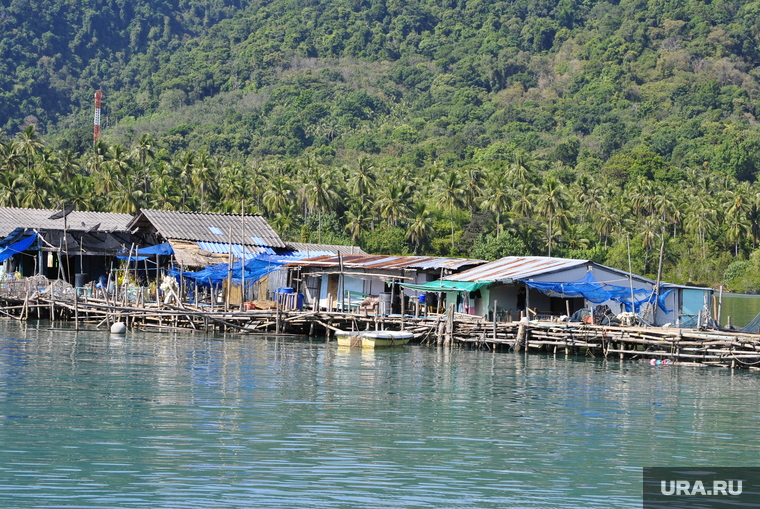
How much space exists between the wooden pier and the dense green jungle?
5.06 m

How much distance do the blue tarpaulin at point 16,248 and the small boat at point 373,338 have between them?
1813cm

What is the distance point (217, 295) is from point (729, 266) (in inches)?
2299

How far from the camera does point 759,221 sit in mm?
94375

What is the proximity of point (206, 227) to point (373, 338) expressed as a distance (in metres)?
14.9

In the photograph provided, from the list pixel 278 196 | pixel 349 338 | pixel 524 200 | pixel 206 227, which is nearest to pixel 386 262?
Answer: pixel 349 338

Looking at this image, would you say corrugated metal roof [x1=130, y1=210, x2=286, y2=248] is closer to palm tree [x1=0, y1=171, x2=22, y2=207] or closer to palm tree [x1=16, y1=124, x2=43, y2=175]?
palm tree [x1=0, y1=171, x2=22, y2=207]

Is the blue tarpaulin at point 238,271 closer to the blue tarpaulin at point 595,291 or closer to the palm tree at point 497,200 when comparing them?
the blue tarpaulin at point 595,291

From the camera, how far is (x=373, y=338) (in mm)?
37156

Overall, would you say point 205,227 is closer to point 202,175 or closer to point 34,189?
point 34,189

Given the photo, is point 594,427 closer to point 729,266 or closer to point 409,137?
point 729,266

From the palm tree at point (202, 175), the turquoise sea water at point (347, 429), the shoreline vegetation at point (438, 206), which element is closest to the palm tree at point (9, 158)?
the shoreline vegetation at point (438, 206)

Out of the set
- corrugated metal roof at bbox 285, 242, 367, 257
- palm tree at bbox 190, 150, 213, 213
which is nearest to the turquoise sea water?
corrugated metal roof at bbox 285, 242, 367, 257

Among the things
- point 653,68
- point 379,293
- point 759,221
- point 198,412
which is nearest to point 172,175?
point 379,293

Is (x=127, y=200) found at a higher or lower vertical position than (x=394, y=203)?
lower
